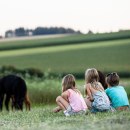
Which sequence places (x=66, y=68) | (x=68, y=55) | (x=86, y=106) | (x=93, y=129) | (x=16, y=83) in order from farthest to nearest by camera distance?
(x=68, y=55) < (x=66, y=68) < (x=16, y=83) < (x=86, y=106) < (x=93, y=129)

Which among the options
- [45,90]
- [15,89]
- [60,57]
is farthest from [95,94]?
[60,57]

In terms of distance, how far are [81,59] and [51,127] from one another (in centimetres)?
2261

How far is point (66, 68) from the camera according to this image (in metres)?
31.1

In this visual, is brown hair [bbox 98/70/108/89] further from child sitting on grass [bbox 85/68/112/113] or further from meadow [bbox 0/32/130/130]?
meadow [bbox 0/32/130/130]

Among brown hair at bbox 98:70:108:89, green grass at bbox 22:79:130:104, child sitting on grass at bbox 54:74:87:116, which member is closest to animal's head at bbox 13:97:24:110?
green grass at bbox 22:79:130:104

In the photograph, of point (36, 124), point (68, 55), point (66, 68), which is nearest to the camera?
point (36, 124)

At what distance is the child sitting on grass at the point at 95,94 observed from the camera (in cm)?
1320

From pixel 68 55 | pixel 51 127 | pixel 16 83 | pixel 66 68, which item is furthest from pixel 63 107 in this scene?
pixel 68 55

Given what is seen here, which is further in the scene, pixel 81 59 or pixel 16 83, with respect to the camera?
pixel 81 59

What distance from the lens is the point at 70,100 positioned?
1314 cm

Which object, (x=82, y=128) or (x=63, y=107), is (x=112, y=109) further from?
(x=82, y=128)

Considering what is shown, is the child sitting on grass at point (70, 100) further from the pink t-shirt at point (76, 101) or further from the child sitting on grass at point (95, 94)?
the child sitting on grass at point (95, 94)

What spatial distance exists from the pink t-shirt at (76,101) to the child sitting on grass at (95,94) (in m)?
0.33

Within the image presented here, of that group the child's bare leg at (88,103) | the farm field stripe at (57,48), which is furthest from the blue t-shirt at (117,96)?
the farm field stripe at (57,48)
